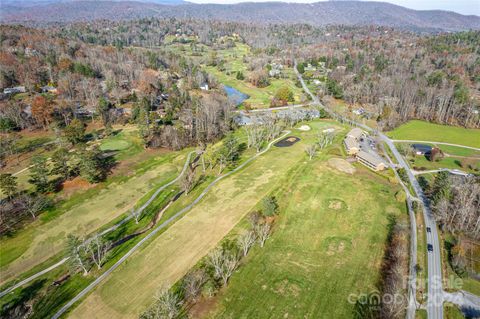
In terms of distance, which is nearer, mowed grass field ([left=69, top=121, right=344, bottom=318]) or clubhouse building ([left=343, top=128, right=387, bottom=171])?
mowed grass field ([left=69, top=121, right=344, bottom=318])

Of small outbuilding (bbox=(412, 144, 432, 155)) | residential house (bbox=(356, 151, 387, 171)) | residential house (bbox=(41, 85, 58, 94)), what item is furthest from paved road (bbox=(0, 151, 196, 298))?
residential house (bbox=(41, 85, 58, 94))

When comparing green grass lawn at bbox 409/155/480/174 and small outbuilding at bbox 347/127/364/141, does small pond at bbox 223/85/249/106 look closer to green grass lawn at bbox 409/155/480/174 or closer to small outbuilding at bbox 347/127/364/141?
small outbuilding at bbox 347/127/364/141

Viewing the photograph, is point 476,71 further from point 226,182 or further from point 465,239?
point 226,182

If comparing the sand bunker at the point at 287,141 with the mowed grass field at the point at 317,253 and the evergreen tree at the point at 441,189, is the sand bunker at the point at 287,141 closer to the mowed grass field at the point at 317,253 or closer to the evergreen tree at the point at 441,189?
the mowed grass field at the point at 317,253

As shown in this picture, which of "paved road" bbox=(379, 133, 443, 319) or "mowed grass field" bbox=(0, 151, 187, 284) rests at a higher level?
"paved road" bbox=(379, 133, 443, 319)

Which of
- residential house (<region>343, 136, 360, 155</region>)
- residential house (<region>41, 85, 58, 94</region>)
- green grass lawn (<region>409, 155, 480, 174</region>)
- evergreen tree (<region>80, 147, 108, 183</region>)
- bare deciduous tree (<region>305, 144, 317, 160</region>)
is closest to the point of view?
evergreen tree (<region>80, 147, 108, 183</region>)

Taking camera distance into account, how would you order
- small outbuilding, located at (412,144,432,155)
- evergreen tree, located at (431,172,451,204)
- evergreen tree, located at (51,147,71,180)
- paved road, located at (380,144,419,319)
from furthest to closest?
small outbuilding, located at (412,144,432,155), evergreen tree, located at (51,147,71,180), evergreen tree, located at (431,172,451,204), paved road, located at (380,144,419,319)

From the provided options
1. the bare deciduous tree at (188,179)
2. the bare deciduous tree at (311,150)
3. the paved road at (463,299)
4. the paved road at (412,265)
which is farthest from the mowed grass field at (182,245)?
the paved road at (463,299)
